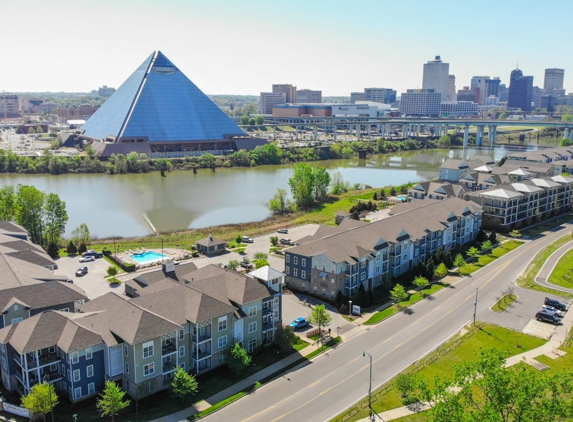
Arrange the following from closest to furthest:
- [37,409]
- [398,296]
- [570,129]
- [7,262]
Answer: [37,409] < [7,262] < [398,296] < [570,129]

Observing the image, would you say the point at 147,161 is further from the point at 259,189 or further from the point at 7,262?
the point at 7,262

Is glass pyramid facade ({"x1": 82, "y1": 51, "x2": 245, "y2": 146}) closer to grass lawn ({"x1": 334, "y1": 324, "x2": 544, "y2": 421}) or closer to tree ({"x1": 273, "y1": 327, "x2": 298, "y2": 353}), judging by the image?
tree ({"x1": 273, "y1": 327, "x2": 298, "y2": 353})

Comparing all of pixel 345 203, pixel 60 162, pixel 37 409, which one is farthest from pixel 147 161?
pixel 37 409

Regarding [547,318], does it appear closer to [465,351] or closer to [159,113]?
[465,351]

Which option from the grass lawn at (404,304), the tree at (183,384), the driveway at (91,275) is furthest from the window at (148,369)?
the grass lawn at (404,304)

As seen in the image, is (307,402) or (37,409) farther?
(307,402)

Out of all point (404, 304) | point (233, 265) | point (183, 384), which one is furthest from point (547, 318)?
point (183, 384)
